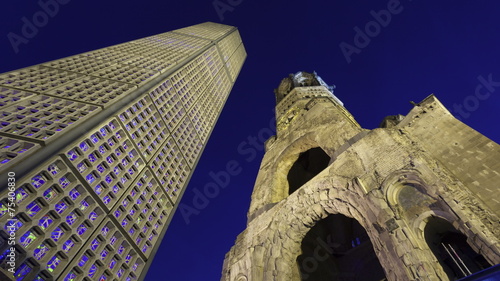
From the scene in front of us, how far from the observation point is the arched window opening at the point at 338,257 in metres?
13.0

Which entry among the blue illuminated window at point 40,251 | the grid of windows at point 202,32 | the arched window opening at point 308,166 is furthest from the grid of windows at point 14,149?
the grid of windows at point 202,32

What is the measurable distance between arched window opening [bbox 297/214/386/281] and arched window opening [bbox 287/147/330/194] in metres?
5.08

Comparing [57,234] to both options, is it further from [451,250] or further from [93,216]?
[451,250]

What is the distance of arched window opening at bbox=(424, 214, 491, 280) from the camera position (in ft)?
24.0

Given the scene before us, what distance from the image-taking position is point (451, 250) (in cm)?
771

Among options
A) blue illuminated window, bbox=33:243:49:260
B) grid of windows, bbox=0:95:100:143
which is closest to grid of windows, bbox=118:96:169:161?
grid of windows, bbox=0:95:100:143

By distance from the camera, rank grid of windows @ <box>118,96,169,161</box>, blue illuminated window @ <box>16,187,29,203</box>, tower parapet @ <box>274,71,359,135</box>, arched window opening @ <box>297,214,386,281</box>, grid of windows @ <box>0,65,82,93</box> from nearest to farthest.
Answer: blue illuminated window @ <box>16,187,29,203</box>, grid of windows @ <box>0,65,82,93</box>, grid of windows @ <box>118,96,169,161</box>, arched window opening @ <box>297,214,386,281</box>, tower parapet @ <box>274,71,359,135</box>

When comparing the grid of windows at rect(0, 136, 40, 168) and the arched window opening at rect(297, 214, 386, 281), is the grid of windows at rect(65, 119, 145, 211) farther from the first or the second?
the arched window opening at rect(297, 214, 386, 281)

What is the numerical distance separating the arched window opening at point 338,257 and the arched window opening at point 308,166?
5.08 meters

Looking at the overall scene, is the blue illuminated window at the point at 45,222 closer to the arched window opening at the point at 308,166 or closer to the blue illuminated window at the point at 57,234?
the blue illuminated window at the point at 57,234

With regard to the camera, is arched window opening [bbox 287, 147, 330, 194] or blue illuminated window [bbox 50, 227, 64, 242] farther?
arched window opening [bbox 287, 147, 330, 194]

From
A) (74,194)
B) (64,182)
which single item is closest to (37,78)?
(64,182)

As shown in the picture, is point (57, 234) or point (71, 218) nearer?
point (57, 234)

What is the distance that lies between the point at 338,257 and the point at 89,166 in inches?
559
